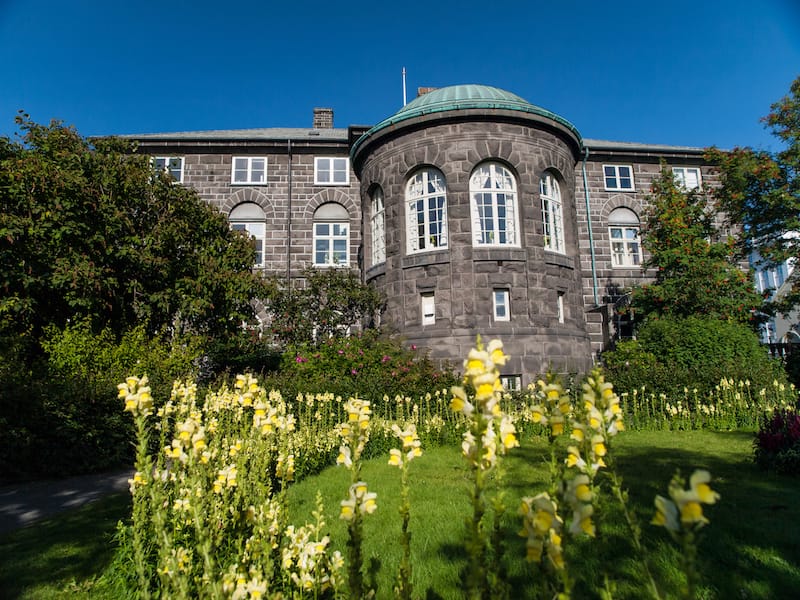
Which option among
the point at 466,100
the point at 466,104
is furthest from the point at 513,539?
the point at 466,100

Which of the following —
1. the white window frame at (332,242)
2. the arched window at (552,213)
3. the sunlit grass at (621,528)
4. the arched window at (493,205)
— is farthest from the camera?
the white window frame at (332,242)

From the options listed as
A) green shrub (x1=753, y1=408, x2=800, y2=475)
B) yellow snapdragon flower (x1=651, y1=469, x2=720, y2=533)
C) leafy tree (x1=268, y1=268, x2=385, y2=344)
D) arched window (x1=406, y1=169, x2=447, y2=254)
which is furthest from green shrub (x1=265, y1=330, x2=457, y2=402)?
yellow snapdragon flower (x1=651, y1=469, x2=720, y2=533)

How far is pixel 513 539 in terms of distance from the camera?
13.0 feet

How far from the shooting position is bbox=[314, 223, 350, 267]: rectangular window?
1962cm

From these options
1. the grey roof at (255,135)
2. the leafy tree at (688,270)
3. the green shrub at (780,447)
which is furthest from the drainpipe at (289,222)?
the green shrub at (780,447)

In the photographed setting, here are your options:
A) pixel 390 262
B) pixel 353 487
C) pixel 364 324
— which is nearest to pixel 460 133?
pixel 390 262

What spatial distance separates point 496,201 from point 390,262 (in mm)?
3810

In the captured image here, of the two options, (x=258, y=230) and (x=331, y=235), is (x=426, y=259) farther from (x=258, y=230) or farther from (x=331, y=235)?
(x=258, y=230)

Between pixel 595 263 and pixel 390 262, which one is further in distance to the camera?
pixel 595 263

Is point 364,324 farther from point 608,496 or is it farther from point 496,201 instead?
point 608,496

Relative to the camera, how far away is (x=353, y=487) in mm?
1979

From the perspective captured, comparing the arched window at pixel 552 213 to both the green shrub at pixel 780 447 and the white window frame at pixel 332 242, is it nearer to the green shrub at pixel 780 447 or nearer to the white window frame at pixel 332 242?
the white window frame at pixel 332 242

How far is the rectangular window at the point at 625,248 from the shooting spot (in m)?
20.4

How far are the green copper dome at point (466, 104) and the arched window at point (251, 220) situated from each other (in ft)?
18.1
